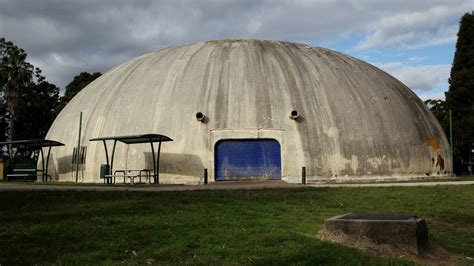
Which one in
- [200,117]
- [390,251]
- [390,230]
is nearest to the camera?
[390,251]

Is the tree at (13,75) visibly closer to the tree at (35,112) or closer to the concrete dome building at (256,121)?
the tree at (35,112)

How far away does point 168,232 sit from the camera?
9.35 meters

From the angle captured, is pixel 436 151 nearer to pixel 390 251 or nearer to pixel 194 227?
pixel 390 251

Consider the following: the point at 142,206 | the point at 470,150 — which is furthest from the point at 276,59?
the point at 470,150

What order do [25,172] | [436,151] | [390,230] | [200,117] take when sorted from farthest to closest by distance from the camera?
[25,172] < [436,151] < [200,117] < [390,230]

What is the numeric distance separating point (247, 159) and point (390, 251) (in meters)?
19.7

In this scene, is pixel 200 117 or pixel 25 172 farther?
pixel 25 172

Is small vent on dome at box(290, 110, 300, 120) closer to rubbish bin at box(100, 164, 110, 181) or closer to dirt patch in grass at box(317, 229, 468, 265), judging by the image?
rubbish bin at box(100, 164, 110, 181)

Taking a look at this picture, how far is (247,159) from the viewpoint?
28141 mm

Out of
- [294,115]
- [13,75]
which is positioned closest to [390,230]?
[294,115]

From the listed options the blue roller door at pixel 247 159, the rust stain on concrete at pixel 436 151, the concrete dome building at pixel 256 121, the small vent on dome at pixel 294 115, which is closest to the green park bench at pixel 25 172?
the concrete dome building at pixel 256 121

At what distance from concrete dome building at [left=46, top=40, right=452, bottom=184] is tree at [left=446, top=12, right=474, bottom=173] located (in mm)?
22669

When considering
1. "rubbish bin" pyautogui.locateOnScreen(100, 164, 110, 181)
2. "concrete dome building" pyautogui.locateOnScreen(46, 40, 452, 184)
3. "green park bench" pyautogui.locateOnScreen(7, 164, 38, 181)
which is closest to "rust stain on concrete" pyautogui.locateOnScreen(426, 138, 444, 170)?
"concrete dome building" pyautogui.locateOnScreen(46, 40, 452, 184)

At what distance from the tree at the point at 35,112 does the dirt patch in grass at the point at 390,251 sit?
64.6 metres
